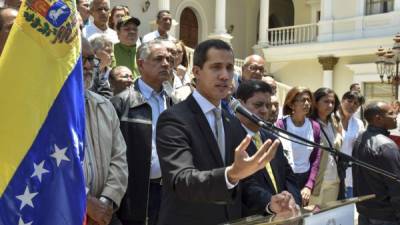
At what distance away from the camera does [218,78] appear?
2.42 metres

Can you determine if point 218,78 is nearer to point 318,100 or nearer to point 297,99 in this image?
point 297,99

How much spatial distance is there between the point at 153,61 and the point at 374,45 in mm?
14978

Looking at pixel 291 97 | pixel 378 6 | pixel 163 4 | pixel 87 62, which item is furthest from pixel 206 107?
pixel 378 6

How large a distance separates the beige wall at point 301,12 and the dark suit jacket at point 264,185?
19.4m

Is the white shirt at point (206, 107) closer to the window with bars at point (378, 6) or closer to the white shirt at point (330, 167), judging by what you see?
the white shirt at point (330, 167)

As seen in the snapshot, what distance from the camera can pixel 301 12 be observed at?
22.0m

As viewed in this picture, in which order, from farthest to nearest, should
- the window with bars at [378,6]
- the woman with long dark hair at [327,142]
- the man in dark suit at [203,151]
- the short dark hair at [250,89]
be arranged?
the window with bars at [378,6] < the woman with long dark hair at [327,142] < the short dark hair at [250,89] < the man in dark suit at [203,151]

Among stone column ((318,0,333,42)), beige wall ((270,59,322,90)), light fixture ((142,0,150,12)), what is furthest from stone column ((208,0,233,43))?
stone column ((318,0,333,42))

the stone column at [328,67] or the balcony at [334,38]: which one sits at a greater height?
the balcony at [334,38]

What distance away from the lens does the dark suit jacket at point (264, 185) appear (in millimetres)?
2535

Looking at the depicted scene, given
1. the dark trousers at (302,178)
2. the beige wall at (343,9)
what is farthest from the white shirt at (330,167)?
the beige wall at (343,9)

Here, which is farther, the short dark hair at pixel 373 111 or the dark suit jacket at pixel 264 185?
the short dark hair at pixel 373 111

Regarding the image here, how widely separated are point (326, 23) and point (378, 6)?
6.18ft

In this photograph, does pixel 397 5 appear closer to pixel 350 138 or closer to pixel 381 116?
pixel 350 138
